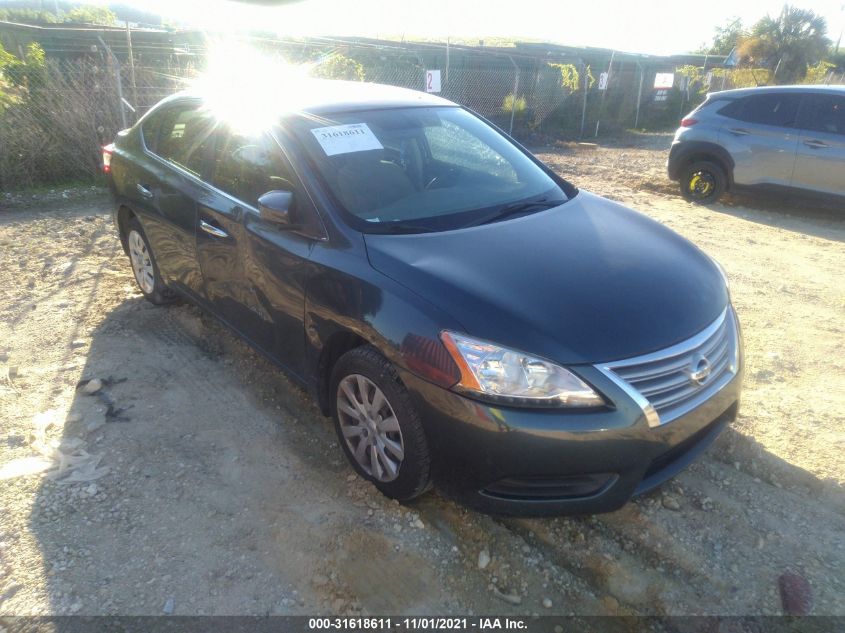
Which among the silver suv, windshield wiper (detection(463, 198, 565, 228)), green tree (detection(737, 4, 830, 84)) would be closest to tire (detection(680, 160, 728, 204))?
the silver suv

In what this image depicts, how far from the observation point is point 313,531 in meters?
2.68

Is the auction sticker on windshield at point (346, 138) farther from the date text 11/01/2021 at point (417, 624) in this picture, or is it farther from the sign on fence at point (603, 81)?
the sign on fence at point (603, 81)

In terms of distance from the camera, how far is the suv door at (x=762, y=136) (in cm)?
790

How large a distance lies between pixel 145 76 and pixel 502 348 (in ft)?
29.4

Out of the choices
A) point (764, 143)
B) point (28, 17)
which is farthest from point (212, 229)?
point (28, 17)

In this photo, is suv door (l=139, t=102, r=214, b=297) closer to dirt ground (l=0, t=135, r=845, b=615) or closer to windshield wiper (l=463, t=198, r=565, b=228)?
dirt ground (l=0, t=135, r=845, b=615)

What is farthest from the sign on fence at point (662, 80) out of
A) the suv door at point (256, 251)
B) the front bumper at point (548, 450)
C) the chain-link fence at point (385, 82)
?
the front bumper at point (548, 450)

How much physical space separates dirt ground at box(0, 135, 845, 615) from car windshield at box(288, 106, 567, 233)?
4.24 feet

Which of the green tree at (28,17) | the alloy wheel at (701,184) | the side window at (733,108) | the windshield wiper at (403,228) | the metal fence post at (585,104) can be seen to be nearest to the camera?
the windshield wiper at (403,228)

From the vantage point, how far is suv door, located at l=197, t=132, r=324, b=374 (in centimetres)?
298

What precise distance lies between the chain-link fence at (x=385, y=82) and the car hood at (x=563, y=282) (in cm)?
767

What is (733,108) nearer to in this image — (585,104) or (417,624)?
(417,624)

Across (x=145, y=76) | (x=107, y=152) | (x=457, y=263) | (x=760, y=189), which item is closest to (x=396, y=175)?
(x=457, y=263)

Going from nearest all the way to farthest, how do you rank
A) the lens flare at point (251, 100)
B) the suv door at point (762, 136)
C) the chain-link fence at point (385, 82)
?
the lens flare at point (251, 100)
the suv door at point (762, 136)
the chain-link fence at point (385, 82)
